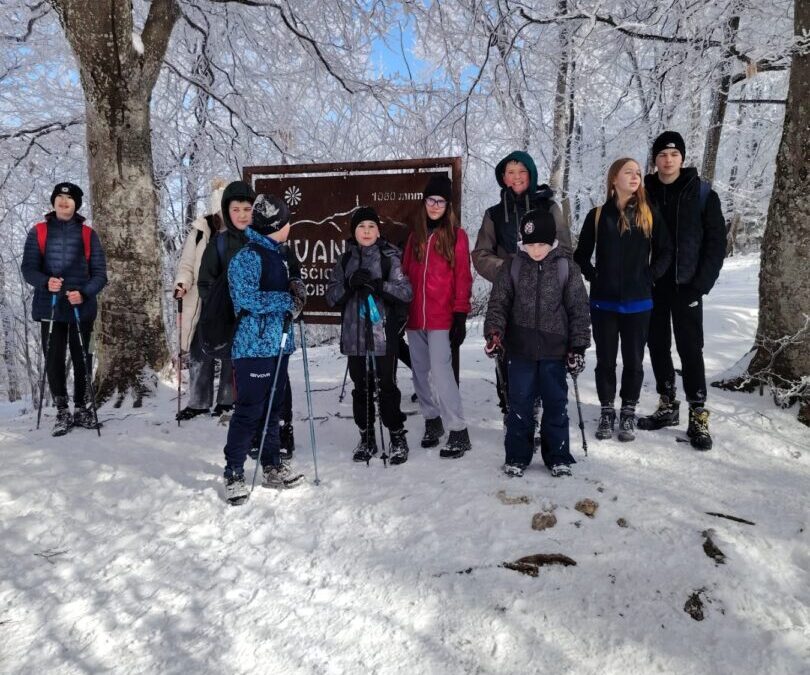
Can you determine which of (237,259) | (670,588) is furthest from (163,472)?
(670,588)

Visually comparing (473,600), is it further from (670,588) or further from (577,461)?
(577,461)

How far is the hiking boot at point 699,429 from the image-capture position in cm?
386

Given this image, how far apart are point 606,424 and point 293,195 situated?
380 cm

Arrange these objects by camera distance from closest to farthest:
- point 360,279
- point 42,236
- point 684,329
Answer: point 360,279, point 684,329, point 42,236

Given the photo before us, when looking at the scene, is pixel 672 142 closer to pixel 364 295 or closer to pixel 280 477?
pixel 364 295

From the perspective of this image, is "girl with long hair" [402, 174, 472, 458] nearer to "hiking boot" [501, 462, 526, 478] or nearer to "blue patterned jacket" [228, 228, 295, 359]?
"hiking boot" [501, 462, 526, 478]

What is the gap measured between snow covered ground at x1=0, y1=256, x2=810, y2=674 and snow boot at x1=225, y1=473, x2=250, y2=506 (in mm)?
61

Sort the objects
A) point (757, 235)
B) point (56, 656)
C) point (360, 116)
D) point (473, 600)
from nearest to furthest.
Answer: point (56, 656)
point (473, 600)
point (360, 116)
point (757, 235)

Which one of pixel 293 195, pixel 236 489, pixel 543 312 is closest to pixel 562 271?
pixel 543 312

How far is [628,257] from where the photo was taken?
396 centimetres

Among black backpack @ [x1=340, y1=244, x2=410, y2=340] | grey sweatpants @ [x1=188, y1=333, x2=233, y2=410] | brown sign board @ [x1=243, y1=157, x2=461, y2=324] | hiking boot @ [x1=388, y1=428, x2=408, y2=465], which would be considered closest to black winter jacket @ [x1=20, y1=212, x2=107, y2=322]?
grey sweatpants @ [x1=188, y1=333, x2=233, y2=410]

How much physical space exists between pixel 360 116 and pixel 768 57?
5.96 metres

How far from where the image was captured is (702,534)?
→ 2.79 m

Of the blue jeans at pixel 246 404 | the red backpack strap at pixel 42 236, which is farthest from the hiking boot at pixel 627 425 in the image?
the red backpack strap at pixel 42 236
